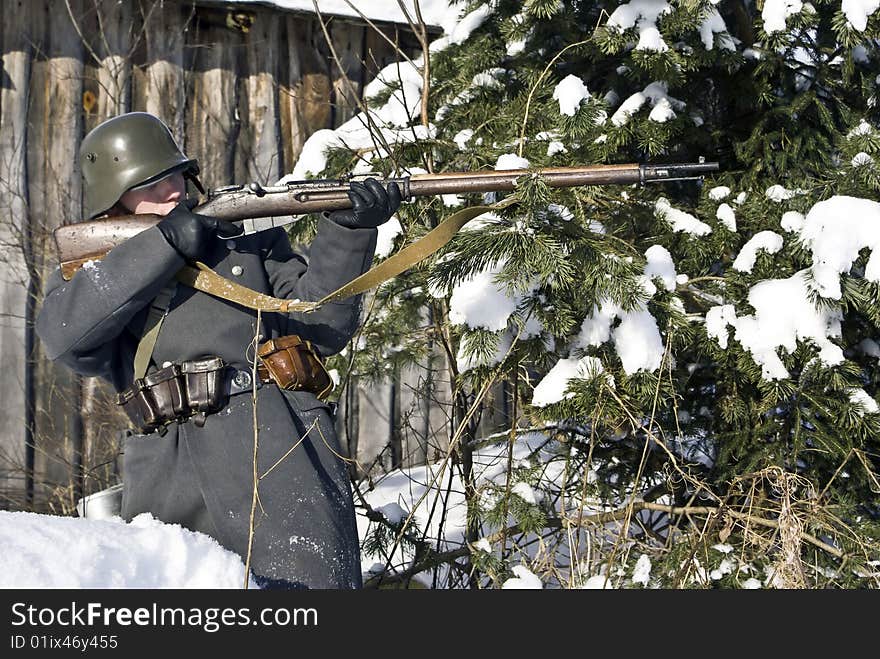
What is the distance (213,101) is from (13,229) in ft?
5.15

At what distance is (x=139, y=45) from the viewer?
6574mm

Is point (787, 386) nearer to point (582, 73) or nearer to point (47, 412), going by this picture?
point (582, 73)

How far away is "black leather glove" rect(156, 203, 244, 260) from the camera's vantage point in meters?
3.22

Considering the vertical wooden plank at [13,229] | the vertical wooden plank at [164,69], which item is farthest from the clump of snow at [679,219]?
the vertical wooden plank at [13,229]

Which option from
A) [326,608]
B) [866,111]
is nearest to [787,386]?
[866,111]

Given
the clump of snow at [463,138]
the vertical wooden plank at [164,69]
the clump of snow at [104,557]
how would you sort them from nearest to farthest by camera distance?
the clump of snow at [104,557] < the clump of snow at [463,138] < the vertical wooden plank at [164,69]

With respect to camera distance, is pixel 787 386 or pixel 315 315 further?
pixel 787 386

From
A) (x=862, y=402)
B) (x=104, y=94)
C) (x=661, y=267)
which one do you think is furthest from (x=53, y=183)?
(x=862, y=402)

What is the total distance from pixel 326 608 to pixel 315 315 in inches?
47.2

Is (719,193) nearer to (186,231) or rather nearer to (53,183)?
(186,231)

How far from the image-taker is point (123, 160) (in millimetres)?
3512

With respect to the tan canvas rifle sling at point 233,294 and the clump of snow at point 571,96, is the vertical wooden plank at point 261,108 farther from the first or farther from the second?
the tan canvas rifle sling at point 233,294

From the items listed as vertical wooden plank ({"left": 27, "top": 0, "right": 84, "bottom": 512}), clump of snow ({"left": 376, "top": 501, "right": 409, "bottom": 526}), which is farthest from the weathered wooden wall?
clump of snow ({"left": 376, "top": 501, "right": 409, "bottom": 526})

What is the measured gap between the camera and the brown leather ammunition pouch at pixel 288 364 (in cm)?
335
